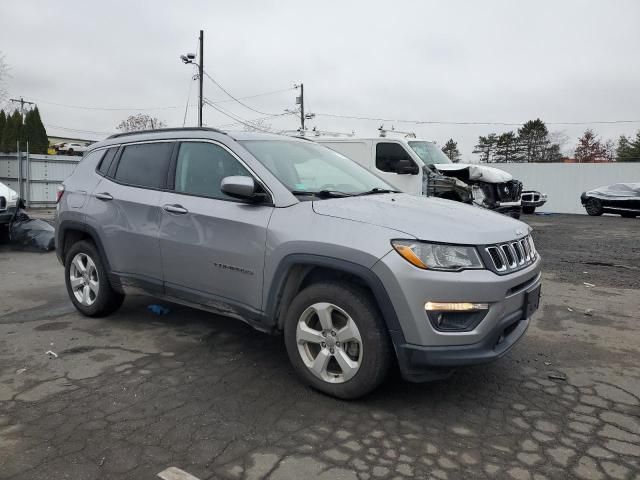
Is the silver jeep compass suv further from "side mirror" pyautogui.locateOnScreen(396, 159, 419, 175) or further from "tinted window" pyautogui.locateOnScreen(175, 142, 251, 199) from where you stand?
"side mirror" pyautogui.locateOnScreen(396, 159, 419, 175)

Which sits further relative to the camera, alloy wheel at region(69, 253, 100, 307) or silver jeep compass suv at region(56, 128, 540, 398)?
alloy wheel at region(69, 253, 100, 307)

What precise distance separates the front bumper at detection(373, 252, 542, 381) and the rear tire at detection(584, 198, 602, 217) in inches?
827

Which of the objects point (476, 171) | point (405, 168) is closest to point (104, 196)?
point (405, 168)

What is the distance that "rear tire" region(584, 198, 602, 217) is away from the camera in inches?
843

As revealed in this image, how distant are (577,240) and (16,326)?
11737mm

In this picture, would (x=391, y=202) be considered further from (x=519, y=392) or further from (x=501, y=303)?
(x=519, y=392)

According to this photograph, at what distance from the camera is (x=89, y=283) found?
5133 millimetres

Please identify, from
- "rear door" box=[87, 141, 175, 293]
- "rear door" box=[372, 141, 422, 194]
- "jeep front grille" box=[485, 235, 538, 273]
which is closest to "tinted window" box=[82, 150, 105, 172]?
"rear door" box=[87, 141, 175, 293]

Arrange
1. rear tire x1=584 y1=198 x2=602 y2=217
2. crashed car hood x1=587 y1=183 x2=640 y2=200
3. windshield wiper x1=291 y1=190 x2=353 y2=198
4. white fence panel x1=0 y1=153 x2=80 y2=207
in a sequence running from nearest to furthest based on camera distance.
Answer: windshield wiper x1=291 y1=190 x2=353 y2=198 → white fence panel x1=0 y1=153 x2=80 y2=207 → crashed car hood x1=587 y1=183 x2=640 y2=200 → rear tire x1=584 y1=198 x2=602 y2=217

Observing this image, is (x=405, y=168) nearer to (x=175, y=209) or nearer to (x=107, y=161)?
(x=107, y=161)

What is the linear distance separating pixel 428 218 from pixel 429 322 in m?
0.68

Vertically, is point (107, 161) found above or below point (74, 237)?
above

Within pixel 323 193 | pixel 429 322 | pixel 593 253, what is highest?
pixel 323 193

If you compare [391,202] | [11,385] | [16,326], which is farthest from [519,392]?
[16,326]
